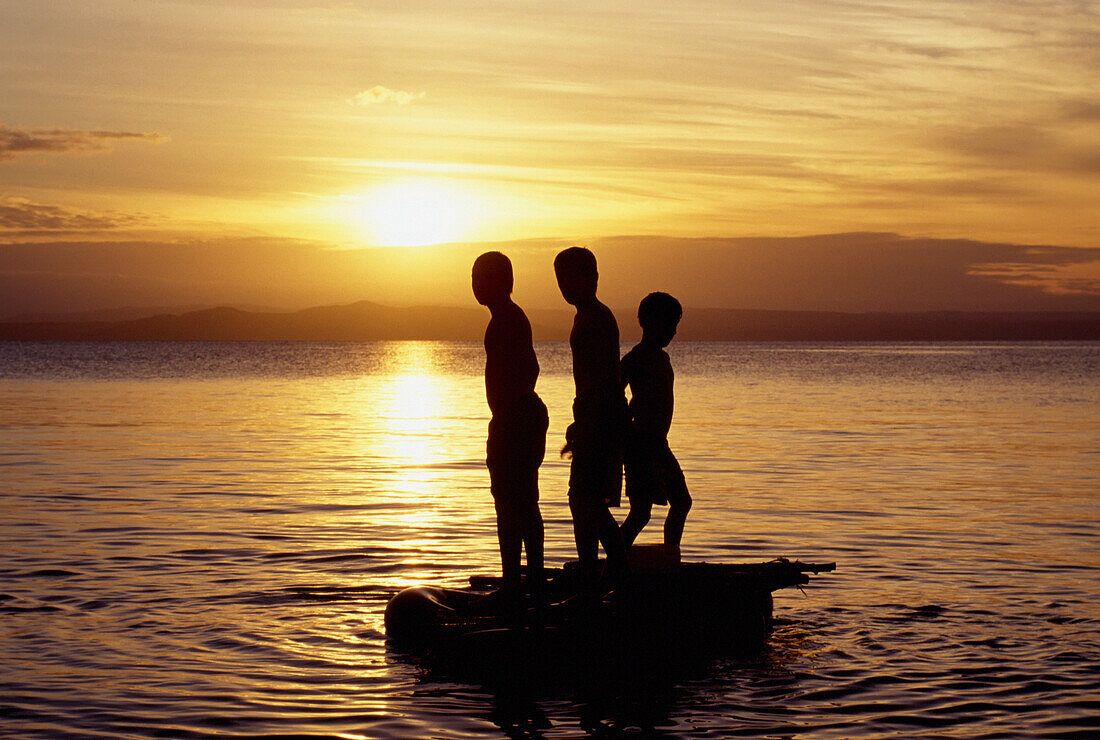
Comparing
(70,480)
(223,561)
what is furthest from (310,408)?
(223,561)

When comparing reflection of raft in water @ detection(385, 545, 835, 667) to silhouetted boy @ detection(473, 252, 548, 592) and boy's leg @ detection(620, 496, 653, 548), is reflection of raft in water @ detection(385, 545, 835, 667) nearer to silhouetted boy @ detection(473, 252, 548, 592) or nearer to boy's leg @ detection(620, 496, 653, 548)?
boy's leg @ detection(620, 496, 653, 548)

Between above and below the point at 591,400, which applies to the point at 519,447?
below

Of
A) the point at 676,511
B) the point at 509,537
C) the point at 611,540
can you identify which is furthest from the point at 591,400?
the point at 676,511

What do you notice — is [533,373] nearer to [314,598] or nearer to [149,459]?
[314,598]

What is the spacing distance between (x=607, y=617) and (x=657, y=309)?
258 cm

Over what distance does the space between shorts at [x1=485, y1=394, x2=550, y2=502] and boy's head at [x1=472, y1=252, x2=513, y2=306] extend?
2.70ft

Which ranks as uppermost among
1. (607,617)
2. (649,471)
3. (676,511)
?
(649,471)

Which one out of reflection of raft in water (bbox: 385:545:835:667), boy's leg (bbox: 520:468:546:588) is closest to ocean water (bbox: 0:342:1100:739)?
reflection of raft in water (bbox: 385:545:835:667)

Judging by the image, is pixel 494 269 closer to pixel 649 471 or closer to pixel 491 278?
pixel 491 278

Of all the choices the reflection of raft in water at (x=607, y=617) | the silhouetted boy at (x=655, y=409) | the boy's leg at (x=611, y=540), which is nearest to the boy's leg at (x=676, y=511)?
the silhouetted boy at (x=655, y=409)

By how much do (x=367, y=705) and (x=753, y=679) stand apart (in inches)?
112

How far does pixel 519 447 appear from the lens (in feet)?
29.3

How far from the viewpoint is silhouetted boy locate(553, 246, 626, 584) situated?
8789 millimetres

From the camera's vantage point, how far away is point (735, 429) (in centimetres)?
3269
